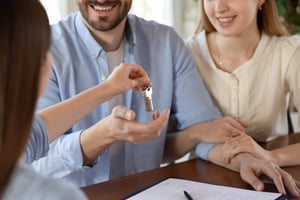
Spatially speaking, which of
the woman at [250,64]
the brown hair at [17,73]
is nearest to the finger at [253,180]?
the woman at [250,64]

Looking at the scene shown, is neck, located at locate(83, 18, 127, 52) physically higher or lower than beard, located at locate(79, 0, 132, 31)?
lower

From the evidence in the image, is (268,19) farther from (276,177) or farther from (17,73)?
(17,73)

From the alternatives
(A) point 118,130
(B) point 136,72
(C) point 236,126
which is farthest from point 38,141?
(C) point 236,126

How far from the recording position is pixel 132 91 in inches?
62.5

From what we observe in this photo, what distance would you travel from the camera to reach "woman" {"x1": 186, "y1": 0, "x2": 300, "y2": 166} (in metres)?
1.69

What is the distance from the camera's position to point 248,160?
134 centimetres

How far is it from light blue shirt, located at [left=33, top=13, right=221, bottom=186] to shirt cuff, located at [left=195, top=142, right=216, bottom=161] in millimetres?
111

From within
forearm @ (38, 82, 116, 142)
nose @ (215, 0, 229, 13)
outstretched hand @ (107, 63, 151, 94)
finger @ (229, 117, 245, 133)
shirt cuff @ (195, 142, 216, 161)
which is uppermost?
nose @ (215, 0, 229, 13)

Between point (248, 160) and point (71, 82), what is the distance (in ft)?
1.81

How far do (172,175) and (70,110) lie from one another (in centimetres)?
30

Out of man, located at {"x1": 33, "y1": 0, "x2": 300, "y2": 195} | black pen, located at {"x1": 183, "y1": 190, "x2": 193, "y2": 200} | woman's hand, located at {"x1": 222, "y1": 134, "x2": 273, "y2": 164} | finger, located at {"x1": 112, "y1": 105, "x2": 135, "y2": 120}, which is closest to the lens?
black pen, located at {"x1": 183, "y1": 190, "x2": 193, "y2": 200}

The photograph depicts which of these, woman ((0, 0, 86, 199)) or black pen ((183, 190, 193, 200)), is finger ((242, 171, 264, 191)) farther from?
woman ((0, 0, 86, 199))

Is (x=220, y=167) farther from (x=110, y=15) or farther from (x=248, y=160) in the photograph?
(x=110, y=15)

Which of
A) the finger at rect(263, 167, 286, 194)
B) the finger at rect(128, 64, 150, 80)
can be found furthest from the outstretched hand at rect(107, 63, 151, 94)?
the finger at rect(263, 167, 286, 194)
